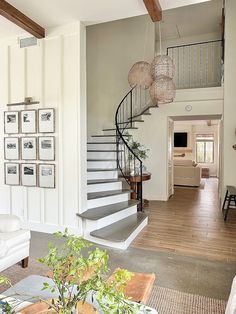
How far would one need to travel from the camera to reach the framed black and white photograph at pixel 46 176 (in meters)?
4.09

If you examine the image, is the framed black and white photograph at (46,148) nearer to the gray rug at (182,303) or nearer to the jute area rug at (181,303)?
the jute area rug at (181,303)

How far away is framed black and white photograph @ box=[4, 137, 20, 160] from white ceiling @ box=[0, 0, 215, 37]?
6.03 feet

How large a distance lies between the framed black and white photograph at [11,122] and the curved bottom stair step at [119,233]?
2.26 metres

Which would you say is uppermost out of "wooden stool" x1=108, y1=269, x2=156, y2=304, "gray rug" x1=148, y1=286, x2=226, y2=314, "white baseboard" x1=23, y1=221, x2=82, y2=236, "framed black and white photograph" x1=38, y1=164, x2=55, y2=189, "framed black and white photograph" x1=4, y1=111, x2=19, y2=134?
"framed black and white photograph" x1=4, y1=111, x2=19, y2=134

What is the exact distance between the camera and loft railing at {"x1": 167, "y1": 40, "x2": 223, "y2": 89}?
298 inches

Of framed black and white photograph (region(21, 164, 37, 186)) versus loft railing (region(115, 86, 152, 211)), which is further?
loft railing (region(115, 86, 152, 211))

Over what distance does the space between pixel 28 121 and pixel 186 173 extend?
6460mm

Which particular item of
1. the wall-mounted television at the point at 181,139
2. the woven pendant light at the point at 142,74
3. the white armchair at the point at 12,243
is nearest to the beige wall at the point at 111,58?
the woven pendant light at the point at 142,74

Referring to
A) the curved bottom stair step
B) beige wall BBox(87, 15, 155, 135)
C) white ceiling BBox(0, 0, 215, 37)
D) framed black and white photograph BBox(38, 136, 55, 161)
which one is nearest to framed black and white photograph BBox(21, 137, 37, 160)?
framed black and white photograph BBox(38, 136, 55, 161)

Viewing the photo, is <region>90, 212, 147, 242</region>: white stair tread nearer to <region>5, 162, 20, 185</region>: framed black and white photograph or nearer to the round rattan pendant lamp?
<region>5, 162, 20, 185</region>: framed black and white photograph

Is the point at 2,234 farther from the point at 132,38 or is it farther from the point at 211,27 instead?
the point at 211,27

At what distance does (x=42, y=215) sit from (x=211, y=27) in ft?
23.7

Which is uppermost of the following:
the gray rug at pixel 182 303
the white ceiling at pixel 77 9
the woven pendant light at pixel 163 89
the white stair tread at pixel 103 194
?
the white ceiling at pixel 77 9

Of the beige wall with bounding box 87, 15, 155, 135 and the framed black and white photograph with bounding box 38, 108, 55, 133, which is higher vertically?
the beige wall with bounding box 87, 15, 155, 135
